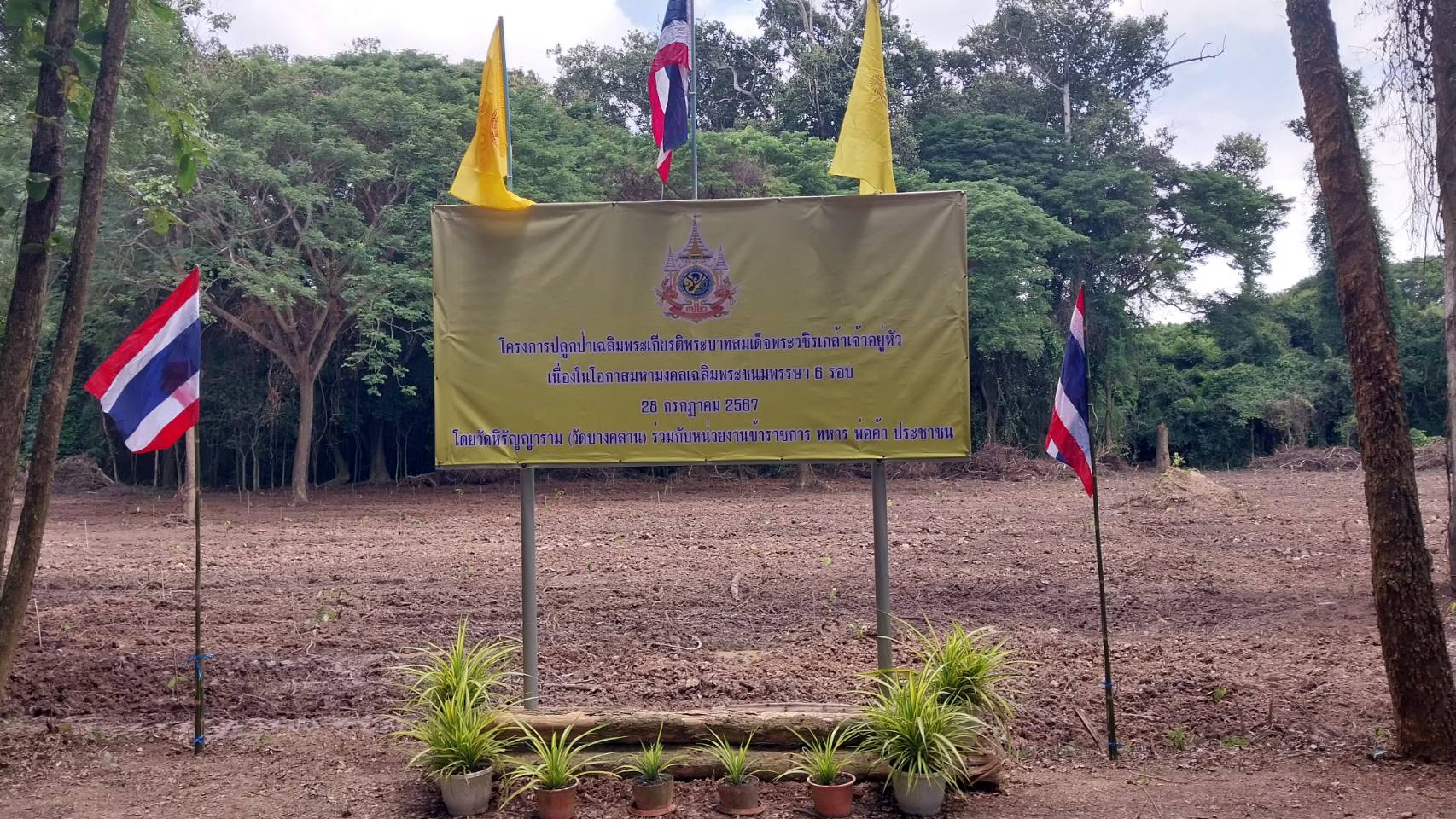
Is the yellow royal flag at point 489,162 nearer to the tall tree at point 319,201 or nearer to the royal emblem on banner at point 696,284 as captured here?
the royal emblem on banner at point 696,284

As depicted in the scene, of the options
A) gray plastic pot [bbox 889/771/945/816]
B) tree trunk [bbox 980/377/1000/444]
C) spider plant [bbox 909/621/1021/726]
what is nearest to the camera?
gray plastic pot [bbox 889/771/945/816]

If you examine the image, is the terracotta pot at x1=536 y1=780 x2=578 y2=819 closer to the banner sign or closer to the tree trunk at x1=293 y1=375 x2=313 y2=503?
the banner sign

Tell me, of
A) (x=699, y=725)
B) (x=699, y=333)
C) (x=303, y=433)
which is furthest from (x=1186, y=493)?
(x=303, y=433)

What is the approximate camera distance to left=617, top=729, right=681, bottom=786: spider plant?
4719 millimetres

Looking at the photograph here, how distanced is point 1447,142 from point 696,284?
5.22m

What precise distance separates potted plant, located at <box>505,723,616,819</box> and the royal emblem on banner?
7.35 ft

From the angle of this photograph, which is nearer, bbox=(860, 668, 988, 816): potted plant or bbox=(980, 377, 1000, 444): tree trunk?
bbox=(860, 668, 988, 816): potted plant

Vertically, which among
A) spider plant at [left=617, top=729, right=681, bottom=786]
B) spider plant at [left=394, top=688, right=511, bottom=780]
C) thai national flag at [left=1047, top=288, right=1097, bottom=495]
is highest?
thai national flag at [left=1047, top=288, right=1097, bottom=495]

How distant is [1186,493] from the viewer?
18781 millimetres

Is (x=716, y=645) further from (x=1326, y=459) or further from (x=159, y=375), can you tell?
(x=1326, y=459)

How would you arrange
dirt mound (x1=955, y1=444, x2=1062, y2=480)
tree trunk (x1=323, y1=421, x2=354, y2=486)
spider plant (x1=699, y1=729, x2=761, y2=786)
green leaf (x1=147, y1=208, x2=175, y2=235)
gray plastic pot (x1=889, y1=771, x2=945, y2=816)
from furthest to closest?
tree trunk (x1=323, y1=421, x2=354, y2=486), dirt mound (x1=955, y1=444, x2=1062, y2=480), green leaf (x1=147, y1=208, x2=175, y2=235), spider plant (x1=699, y1=729, x2=761, y2=786), gray plastic pot (x1=889, y1=771, x2=945, y2=816)

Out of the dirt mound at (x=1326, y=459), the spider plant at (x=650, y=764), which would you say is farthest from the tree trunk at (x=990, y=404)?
the spider plant at (x=650, y=764)

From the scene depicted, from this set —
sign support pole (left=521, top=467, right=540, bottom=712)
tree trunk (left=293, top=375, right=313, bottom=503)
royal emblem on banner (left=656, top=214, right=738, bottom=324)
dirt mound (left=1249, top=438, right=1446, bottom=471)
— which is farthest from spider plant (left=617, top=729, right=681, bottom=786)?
dirt mound (left=1249, top=438, right=1446, bottom=471)

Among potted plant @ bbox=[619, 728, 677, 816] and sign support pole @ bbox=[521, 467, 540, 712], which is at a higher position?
sign support pole @ bbox=[521, 467, 540, 712]
